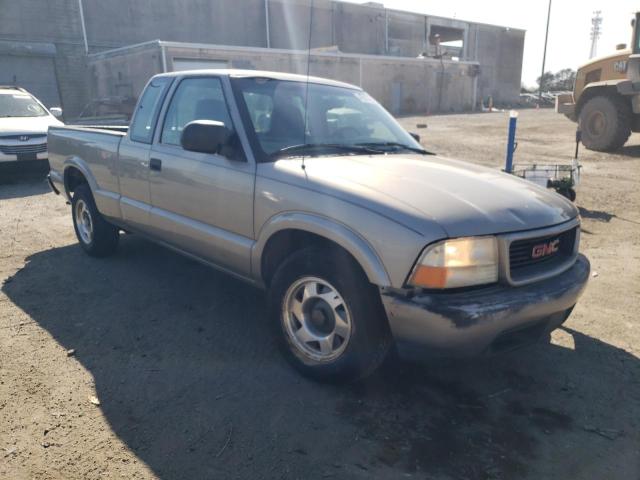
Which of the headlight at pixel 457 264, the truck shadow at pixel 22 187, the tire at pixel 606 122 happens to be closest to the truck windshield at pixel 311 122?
the headlight at pixel 457 264

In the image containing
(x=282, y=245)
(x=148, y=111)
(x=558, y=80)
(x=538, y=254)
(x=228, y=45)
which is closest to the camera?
(x=538, y=254)

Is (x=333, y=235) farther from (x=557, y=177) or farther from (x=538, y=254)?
(x=557, y=177)

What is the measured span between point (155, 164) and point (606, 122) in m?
11.9

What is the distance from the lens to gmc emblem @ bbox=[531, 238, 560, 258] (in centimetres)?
283

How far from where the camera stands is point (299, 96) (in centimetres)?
380

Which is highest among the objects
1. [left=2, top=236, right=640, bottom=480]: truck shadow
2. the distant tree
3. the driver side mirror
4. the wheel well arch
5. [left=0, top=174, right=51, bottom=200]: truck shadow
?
the distant tree

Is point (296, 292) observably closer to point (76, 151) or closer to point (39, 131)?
point (76, 151)

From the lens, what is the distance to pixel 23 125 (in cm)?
999

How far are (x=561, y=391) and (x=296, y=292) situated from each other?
66.5 inches

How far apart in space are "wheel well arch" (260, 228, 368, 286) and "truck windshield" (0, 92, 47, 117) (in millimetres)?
9762

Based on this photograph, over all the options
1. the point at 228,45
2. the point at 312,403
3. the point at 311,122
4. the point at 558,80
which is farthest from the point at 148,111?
the point at 558,80

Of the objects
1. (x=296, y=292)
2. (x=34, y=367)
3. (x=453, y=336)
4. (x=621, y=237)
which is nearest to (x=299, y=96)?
(x=296, y=292)

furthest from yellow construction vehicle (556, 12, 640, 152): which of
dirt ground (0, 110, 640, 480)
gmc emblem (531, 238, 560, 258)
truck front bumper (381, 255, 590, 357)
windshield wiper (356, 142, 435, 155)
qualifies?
truck front bumper (381, 255, 590, 357)

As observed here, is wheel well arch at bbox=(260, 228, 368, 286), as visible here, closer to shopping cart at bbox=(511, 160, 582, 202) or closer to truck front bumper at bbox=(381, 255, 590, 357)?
truck front bumper at bbox=(381, 255, 590, 357)
